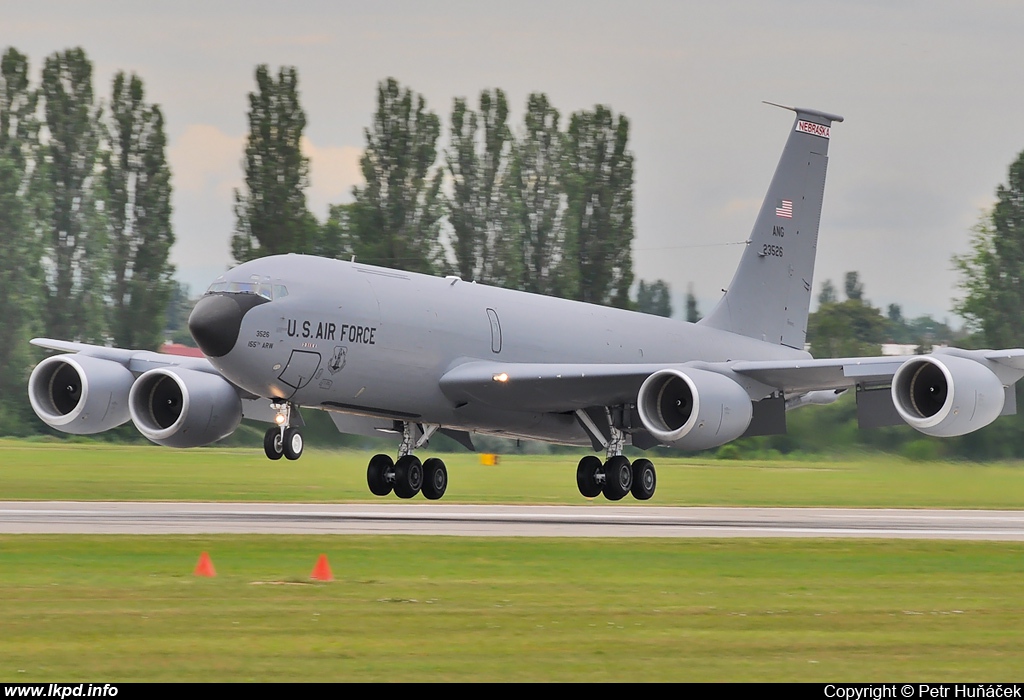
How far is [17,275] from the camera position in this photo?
62656mm

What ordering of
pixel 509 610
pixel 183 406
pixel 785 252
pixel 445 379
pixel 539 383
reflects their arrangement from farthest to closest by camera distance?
pixel 785 252 < pixel 539 383 < pixel 445 379 < pixel 183 406 < pixel 509 610

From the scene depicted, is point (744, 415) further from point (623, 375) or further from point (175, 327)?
point (175, 327)

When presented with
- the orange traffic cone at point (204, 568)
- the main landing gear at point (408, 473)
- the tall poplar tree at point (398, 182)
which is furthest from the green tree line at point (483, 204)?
the orange traffic cone at point (204, 568)

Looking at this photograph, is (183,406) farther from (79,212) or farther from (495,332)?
(79,212)

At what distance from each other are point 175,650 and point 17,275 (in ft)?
180

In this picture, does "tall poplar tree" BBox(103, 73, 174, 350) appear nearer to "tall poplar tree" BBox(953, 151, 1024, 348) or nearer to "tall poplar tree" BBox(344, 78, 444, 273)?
"tall poplar tree" BBox(344, 78, 444, 273)

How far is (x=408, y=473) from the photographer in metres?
29.6

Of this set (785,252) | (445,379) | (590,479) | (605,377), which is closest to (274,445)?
(445,379)

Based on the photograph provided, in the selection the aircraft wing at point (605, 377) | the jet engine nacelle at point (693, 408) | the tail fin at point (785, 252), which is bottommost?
the jet engine nacelle at point (693, 408)

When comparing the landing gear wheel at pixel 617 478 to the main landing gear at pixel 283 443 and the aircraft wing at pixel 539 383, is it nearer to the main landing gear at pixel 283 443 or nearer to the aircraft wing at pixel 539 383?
the aircraft wing at pixel 539 383

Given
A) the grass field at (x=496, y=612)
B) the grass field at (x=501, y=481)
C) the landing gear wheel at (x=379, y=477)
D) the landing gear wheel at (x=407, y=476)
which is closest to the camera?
the grass field at (x=496, y=612)

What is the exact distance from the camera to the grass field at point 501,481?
106 ft

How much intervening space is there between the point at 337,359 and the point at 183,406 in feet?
11.6

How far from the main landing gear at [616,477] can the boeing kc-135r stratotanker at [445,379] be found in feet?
0.12
